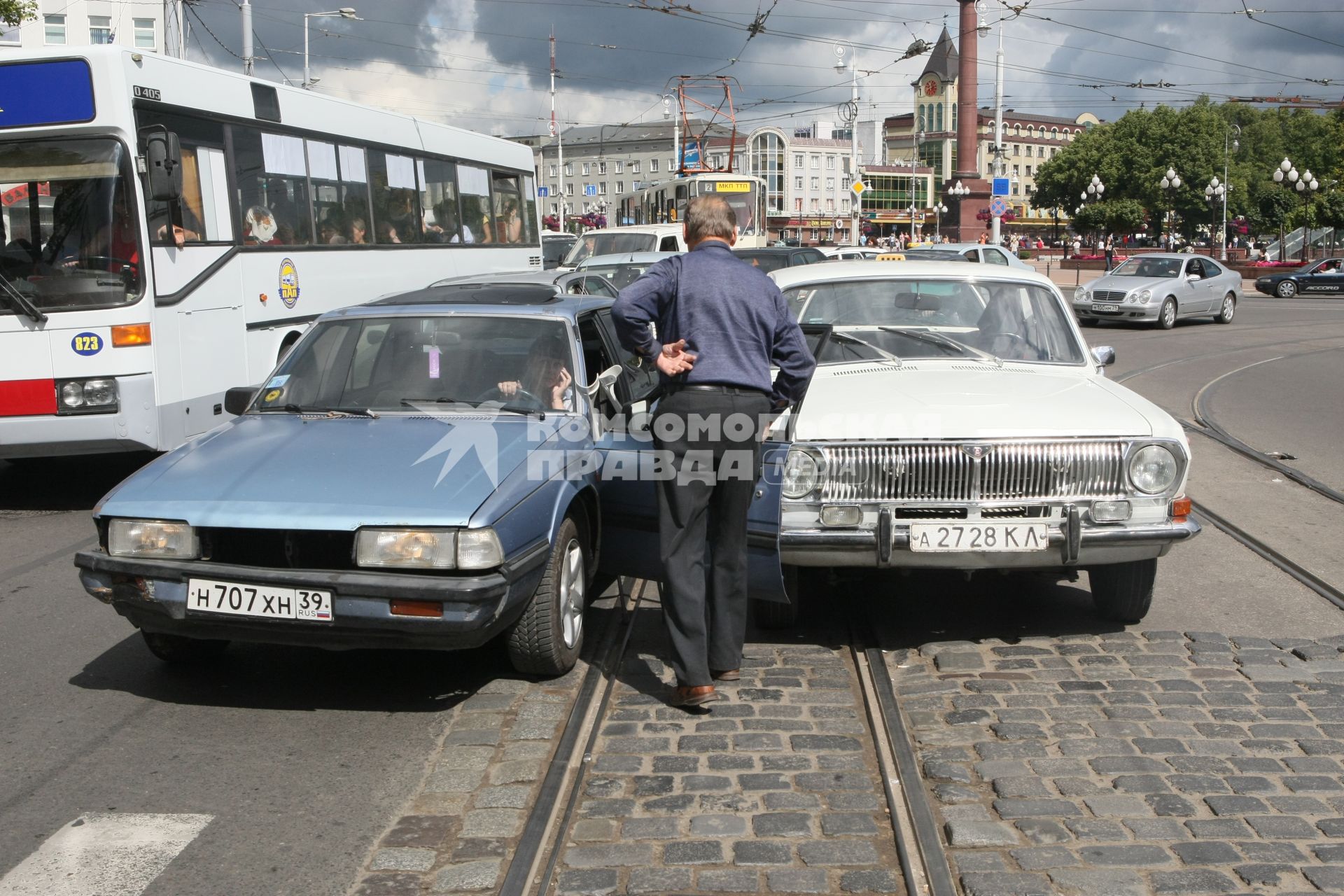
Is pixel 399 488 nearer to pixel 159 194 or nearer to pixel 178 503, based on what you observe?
pixel 178 503

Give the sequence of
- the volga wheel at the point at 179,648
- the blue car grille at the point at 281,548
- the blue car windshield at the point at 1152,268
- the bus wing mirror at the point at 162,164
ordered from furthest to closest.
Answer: the blue car windshield at the point at 1152,268
the bus wing mirror at the point at 162,164
the volga wheel at the point at 179,648
the blue car grille at the point at 281,548

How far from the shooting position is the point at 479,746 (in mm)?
4418

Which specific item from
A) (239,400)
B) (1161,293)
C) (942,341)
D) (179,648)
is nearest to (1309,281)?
(1161,293)

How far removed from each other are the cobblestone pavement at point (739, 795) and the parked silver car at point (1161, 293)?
23.8 metres

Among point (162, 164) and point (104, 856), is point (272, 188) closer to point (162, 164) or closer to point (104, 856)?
point (162, 164)

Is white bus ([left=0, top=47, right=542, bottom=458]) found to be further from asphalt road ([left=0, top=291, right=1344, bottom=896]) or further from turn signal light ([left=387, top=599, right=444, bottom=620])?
turn signal light ([left=387, top=599, right=444, bottom=620])

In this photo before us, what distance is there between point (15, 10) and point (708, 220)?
20.9 metres

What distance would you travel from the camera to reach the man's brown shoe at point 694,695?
4.73 meters

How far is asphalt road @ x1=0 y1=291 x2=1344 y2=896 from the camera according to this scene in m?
3.77

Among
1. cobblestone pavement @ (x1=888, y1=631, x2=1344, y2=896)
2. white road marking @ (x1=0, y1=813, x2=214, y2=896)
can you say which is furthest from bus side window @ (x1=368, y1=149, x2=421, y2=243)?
white road marking @ (x1=0, y1=813, x2=214, y2=896)

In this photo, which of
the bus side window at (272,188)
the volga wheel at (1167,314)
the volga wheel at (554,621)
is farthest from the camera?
the volga wheel at (1167,314)

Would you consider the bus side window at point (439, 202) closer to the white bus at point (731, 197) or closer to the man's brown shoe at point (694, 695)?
the man's brown shoe at point (694, 695)

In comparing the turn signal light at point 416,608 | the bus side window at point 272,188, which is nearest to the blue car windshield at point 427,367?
the turn signal light at point 416,608

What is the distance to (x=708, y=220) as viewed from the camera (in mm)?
4766
